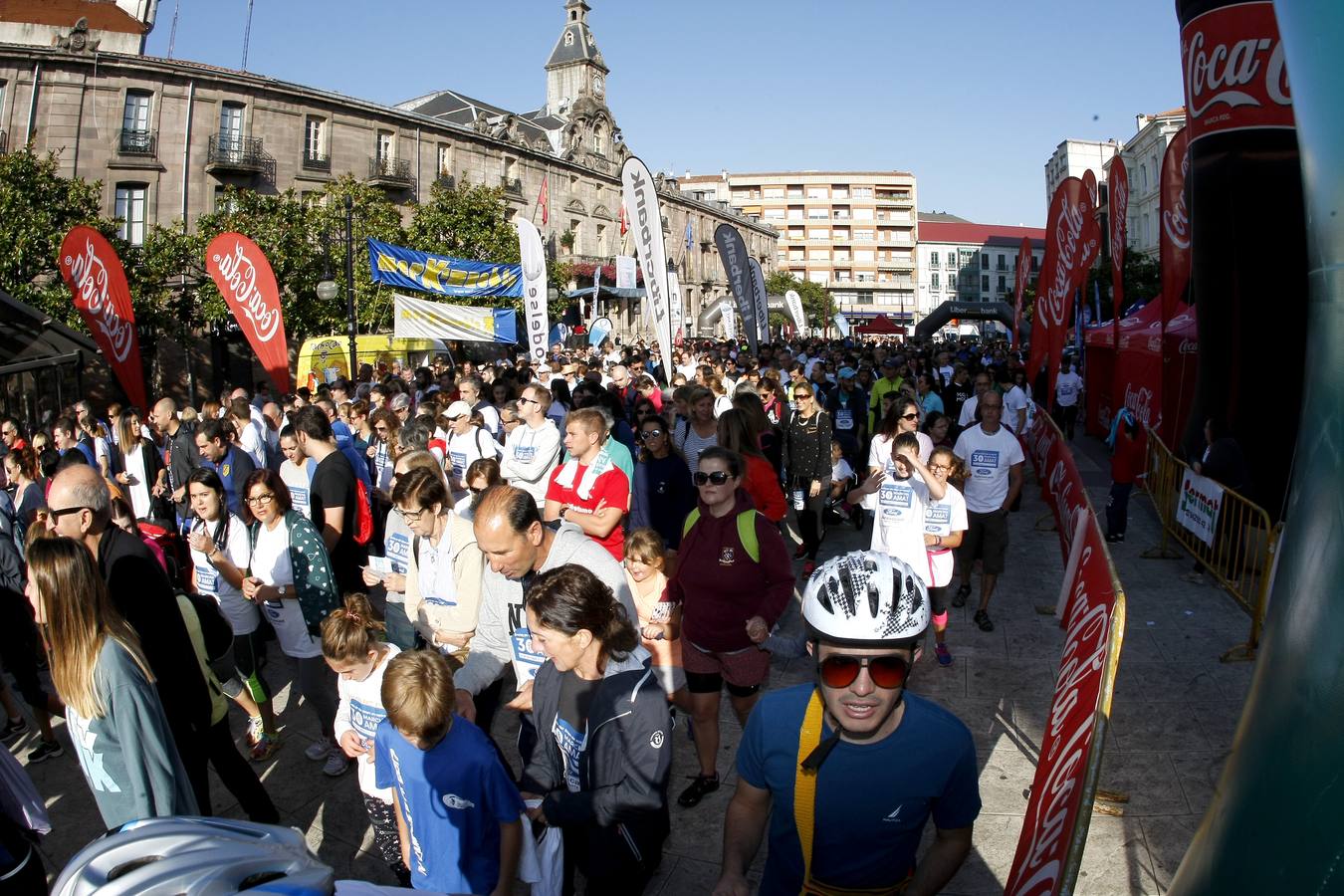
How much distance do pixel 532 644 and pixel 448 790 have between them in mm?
950

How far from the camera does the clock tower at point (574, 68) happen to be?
5819 centimetres

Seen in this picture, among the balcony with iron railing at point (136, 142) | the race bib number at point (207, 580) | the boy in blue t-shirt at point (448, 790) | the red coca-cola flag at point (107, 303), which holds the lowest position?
the boy in blue t-shirt at point (448, 790)

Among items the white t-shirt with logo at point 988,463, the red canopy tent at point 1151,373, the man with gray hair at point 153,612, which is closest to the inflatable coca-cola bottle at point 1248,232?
the red canopy tent at point 1151,373

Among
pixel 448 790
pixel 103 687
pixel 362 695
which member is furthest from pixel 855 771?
pixel 103 687

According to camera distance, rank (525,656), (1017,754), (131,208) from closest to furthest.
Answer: (525,656) < (1017,754) < (131,208)

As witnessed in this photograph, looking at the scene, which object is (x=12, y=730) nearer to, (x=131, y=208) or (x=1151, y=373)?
(x=1151, y=373)

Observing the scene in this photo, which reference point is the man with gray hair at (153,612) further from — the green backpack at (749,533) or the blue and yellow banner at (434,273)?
the blue and yellow banner at (434,273)

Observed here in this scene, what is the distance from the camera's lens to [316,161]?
3525 cm

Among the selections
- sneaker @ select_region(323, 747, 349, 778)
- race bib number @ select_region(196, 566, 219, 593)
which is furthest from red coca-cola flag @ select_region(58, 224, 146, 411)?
sneaker @ select_region(323, 747, 349, 778)

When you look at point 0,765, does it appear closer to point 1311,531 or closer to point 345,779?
point 345,779

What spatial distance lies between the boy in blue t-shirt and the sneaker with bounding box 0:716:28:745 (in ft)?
13.7

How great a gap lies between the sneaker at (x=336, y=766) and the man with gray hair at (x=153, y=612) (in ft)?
3.28

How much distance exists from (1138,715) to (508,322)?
13.4m

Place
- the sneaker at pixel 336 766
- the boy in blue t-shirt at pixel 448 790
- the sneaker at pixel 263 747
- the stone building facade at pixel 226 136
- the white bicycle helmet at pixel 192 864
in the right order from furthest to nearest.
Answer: the stone building facade at pixel 226 136 → the sneaker at pixel 263 747 → the sneaker at pixel 336 766 → the boy in blue t-shirt at pixel 448 790 → the white bicycle helmet at pixel 192 864
